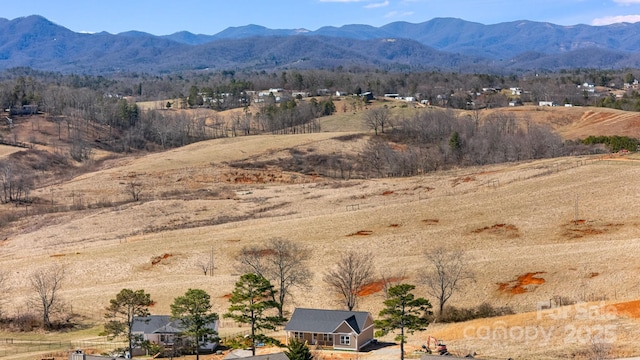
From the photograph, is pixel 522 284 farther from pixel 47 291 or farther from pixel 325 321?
pixel 47 291

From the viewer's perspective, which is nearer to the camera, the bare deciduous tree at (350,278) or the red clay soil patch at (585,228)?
the bare deciduous tree at (350,278)

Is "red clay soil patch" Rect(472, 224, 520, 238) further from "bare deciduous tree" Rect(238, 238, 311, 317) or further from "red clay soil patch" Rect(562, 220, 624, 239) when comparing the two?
"bare deciduous tree" Rect(238, 238, 311, 317)

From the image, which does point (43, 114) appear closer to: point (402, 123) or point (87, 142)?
point (87, 142)

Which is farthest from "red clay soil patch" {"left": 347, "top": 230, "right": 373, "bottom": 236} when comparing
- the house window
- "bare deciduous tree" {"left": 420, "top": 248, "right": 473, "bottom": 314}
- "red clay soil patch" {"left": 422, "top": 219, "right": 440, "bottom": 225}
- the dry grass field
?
the house window

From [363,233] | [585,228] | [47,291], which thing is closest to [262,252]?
[363,233]

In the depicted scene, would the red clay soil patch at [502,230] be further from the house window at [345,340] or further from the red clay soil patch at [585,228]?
the house window at [345,340]

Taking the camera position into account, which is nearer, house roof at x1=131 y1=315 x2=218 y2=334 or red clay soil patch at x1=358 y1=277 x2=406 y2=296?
house roof at x1=131 y1=315 x2=218 y2=334

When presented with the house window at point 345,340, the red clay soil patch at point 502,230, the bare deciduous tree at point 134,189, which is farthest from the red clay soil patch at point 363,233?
the bare deciduous tree at point 134,189

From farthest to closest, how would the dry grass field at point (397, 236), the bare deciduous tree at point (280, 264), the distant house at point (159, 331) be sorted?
the bare deciduous tree at point (280, 264)
the dry grass field at point (397, 236)
the distant house at point (159, 331)
